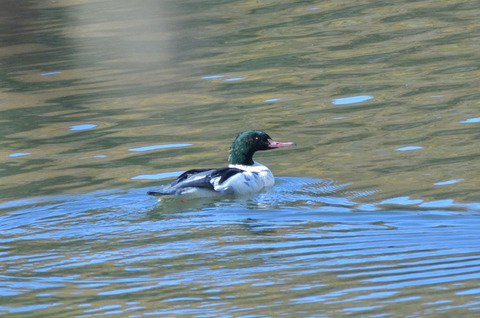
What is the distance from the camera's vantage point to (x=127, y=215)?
1005 cm

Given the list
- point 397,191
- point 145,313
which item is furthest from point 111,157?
point 145,313

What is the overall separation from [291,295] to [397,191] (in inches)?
136

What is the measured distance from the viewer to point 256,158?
13.1 meters

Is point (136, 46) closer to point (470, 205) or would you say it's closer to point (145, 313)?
Answer: point (470, 205)

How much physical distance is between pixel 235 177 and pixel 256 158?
2140 millimetres

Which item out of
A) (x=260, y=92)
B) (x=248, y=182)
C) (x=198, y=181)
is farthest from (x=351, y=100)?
(x=198, y=181)

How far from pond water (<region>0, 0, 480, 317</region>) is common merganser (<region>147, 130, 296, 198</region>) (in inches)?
6.3

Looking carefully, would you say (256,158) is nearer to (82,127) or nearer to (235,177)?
(235,177)

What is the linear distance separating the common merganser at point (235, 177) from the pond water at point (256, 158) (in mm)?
161

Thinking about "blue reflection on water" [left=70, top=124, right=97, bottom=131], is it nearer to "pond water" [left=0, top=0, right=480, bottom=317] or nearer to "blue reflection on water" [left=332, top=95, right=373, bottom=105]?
"pond water" [left=0, top=0, right=480, bottom=317]

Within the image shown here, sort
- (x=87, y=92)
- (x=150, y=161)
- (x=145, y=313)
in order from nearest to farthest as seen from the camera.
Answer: (x=145, y=313)
(x=150, y=161)
(x=87, y=92)

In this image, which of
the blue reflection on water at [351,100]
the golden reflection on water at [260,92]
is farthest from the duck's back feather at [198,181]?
the blue reflection on water at [351,100]

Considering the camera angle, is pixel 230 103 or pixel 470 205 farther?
pixel 230 103

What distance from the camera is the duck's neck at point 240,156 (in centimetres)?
1191
